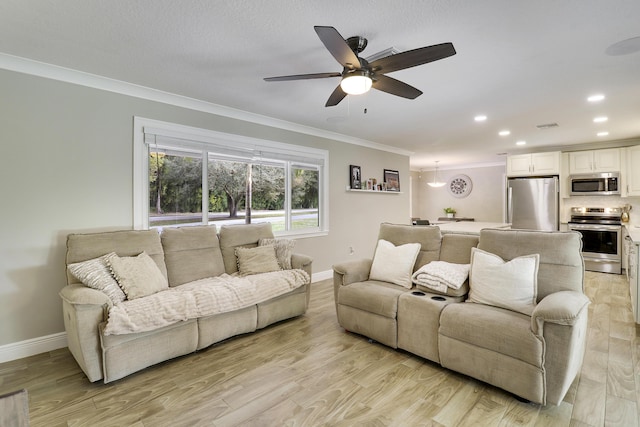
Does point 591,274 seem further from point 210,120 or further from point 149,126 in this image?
point 149,126

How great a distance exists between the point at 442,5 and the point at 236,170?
302 cm

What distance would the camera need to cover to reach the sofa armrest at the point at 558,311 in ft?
5.76

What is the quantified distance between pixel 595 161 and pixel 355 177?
15.0 feet

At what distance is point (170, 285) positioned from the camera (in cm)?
298

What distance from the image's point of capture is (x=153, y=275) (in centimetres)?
267

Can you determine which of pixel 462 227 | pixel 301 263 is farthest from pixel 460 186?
pixel 301 263

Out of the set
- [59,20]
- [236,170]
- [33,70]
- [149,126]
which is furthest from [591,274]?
[33,70]

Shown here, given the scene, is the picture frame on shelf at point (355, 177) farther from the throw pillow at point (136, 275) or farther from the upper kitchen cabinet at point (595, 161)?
the upper kitchen cabinet at point (595, 161)

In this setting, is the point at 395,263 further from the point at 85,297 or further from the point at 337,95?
the point at 85,297

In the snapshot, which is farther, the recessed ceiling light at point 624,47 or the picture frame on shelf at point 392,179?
the picture frame on shelf at point 392,179

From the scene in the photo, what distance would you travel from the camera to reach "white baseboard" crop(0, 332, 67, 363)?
8.37 feet

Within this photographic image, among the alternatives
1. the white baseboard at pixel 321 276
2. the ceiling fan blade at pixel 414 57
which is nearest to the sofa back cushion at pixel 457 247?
the ceiling fan blade at pixel 414 57

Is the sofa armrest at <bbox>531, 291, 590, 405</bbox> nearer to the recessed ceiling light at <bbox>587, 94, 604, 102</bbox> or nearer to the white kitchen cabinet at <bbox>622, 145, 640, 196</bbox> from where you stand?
the recessed ceiling light at <bbox>587, 94, 604, 102</bbox>

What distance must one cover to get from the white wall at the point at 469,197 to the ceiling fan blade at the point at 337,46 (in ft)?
24.9
